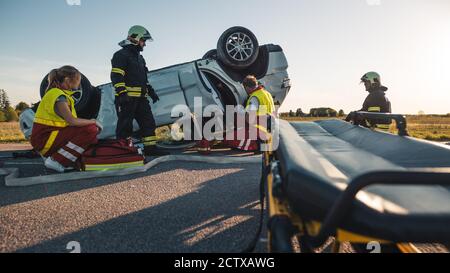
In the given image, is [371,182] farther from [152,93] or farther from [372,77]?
[152,93]

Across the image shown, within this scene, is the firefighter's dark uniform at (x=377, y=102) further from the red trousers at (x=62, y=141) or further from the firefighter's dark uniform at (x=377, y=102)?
the red trousers at (x=62, y=141)

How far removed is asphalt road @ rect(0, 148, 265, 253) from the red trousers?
1.68 ft

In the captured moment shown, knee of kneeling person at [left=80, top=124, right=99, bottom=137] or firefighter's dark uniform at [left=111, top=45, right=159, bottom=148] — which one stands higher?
firefighter's dark uniform at [left=111, top=45, right=159, bottom=148]

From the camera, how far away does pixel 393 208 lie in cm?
90

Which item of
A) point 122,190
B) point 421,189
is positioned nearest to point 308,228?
point 421,189

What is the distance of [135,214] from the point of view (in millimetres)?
2465

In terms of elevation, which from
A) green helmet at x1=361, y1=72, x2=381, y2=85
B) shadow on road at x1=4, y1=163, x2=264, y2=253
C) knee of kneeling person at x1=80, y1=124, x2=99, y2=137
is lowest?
shadow on road at x1=4, y1=163, x2=264, y2=253

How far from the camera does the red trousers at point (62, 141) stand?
147 inches

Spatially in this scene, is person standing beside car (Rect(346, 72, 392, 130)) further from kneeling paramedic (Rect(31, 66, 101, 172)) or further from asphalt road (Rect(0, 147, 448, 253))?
kneeling paramedic (Rect(31, 66, 101, 172))

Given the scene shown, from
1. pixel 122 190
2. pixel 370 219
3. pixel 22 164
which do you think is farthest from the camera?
pixel 22 164

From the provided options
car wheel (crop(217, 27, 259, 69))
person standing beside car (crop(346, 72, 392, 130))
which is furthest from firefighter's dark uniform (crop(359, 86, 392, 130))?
car wheel (crop(217, 27, 259, 69))

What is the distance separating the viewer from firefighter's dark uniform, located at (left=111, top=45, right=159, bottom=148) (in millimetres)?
4984
